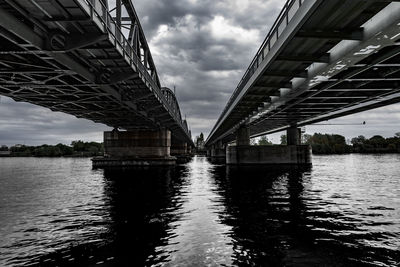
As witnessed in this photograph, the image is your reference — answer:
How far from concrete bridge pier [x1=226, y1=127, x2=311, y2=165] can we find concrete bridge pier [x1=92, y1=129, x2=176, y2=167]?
14570mm

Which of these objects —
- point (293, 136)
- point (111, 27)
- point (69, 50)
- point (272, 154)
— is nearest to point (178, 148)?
point (293, 136)

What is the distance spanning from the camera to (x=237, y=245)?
36.1 feet

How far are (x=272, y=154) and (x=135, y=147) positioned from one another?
1171 inches

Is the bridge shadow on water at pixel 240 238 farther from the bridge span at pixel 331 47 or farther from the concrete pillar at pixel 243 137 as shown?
the concrete pillar at pixel 243 137

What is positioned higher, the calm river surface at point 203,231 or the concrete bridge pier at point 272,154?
the concrete bridge pier at point 272,154

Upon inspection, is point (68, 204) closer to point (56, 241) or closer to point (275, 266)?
point (56, 241)

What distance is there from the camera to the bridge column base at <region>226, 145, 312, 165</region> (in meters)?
61.0

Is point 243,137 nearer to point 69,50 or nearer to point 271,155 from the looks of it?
point 271,155

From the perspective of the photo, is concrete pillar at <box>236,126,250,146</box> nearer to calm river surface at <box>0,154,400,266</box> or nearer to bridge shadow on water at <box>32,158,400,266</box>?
calm river surface at <box>0,154,400,266</box>

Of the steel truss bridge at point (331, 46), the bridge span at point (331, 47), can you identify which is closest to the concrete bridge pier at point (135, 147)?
the bridge span at point (331, 47)

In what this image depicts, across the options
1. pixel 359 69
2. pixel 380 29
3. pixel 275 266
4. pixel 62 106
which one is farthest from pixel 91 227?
pixel 62 106

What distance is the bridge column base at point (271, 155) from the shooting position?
6103 cm

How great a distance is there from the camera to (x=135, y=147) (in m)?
64.8

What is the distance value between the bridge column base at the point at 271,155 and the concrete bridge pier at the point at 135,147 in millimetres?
15200
